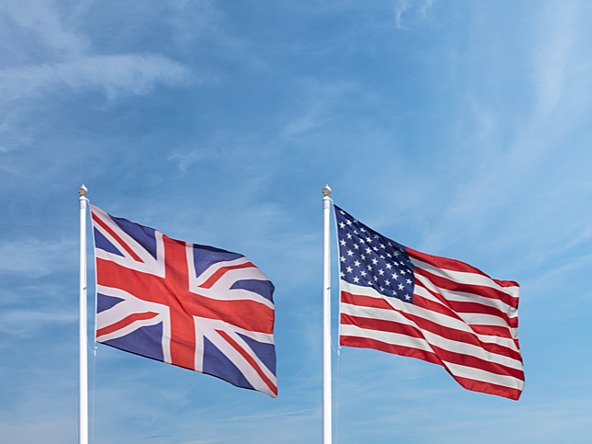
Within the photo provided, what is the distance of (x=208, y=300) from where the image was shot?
24.2 m

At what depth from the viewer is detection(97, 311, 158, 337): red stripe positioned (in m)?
22.6

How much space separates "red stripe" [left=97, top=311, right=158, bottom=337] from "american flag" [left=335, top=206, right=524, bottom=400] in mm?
4170

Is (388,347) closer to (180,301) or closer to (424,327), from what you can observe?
(424,327)

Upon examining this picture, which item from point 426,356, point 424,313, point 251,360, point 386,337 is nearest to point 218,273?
point 251,360

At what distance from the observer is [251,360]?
955 inches

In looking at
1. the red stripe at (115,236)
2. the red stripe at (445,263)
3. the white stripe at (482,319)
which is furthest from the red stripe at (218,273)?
the white stripe at (482,319)

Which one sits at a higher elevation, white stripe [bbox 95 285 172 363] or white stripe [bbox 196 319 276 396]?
white stripe [bbox 95 285 172 363]

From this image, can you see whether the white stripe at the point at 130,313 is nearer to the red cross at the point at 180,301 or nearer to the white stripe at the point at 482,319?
the red cross at the point at 180,301

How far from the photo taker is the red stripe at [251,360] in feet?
79.4

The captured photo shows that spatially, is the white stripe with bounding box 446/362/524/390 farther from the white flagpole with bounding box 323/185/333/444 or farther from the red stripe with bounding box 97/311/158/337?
the red stripe with bounding box 97/311/158/337

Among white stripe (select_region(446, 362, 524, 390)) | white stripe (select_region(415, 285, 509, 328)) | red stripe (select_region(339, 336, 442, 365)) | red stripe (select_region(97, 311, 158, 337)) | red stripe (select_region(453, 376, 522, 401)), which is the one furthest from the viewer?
white stripe (select_region(415, 285, 509, 328))

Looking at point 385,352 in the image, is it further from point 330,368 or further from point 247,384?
point 247,384

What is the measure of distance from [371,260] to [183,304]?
4.30 meters

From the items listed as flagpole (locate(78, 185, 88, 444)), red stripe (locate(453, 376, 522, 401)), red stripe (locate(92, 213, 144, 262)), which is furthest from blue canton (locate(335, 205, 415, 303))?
flagpole (locate(78, 185, 88, 444))
